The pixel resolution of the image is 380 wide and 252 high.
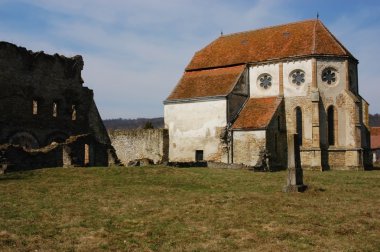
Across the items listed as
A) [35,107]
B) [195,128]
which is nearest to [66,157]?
[35,107]

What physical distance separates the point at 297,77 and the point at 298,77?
77 mm

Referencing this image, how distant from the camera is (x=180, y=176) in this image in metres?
20.3

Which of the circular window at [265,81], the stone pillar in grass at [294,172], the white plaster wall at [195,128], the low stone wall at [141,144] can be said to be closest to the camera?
the stone pillar in grass at [294,172]

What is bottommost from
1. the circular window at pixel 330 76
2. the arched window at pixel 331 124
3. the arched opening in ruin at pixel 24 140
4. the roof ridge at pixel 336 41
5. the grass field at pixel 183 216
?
the grass field at pixel 183 216

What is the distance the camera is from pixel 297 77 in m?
31.7

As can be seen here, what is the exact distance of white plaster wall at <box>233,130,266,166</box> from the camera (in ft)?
97.5

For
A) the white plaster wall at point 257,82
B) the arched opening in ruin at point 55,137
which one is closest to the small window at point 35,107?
the arched opening in ruin at point 55,137

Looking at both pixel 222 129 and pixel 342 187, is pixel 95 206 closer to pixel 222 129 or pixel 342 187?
pixel 342 187

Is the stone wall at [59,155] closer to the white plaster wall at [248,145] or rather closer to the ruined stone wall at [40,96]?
the ruined stone wall at [40,96]

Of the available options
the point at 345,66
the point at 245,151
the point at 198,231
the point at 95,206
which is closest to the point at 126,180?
the point at 95,206

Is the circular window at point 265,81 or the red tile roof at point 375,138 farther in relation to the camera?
the red tile roof at point 375,138

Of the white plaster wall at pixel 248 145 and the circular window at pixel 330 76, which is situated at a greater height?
the circular window at pixel 330 76

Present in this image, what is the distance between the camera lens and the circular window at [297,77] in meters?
31.5

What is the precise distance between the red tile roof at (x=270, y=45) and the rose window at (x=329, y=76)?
1.27 m
